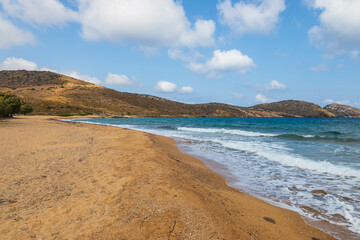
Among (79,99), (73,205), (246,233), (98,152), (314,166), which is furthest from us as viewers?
(79,99)

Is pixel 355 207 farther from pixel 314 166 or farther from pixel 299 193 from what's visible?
pixel 314 166

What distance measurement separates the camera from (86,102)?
288 ft

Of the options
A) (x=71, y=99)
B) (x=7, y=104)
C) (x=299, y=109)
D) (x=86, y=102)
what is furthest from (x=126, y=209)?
(x=299, y=109)

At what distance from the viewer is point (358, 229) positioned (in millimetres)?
4695

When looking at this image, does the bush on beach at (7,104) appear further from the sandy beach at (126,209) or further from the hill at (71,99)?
the sandy beach at (126,209)

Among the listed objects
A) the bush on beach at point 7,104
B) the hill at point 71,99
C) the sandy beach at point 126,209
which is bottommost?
the sandy beach at point 126,209

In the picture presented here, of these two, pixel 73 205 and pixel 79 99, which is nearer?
pixel 73 205

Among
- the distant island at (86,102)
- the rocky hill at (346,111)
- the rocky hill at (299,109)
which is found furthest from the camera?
the rocky hill at (346,111)

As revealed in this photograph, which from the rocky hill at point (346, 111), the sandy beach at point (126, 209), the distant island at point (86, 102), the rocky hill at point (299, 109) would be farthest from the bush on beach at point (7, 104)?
the rocky hill at point (346, 111)

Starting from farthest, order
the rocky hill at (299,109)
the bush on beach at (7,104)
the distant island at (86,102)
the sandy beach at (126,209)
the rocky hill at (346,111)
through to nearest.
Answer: the rocky hill at (346,111), the rocky hill at (299,109), the distant island at (86,102), the bush on beach at (7,104), the sandy beach at (126,209)

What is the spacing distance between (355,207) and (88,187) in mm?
7579

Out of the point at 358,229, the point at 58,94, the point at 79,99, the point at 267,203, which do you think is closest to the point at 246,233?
the point at 267,203

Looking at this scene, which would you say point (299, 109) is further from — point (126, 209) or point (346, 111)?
point (126, 209)

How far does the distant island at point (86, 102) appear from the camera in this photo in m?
74.6
